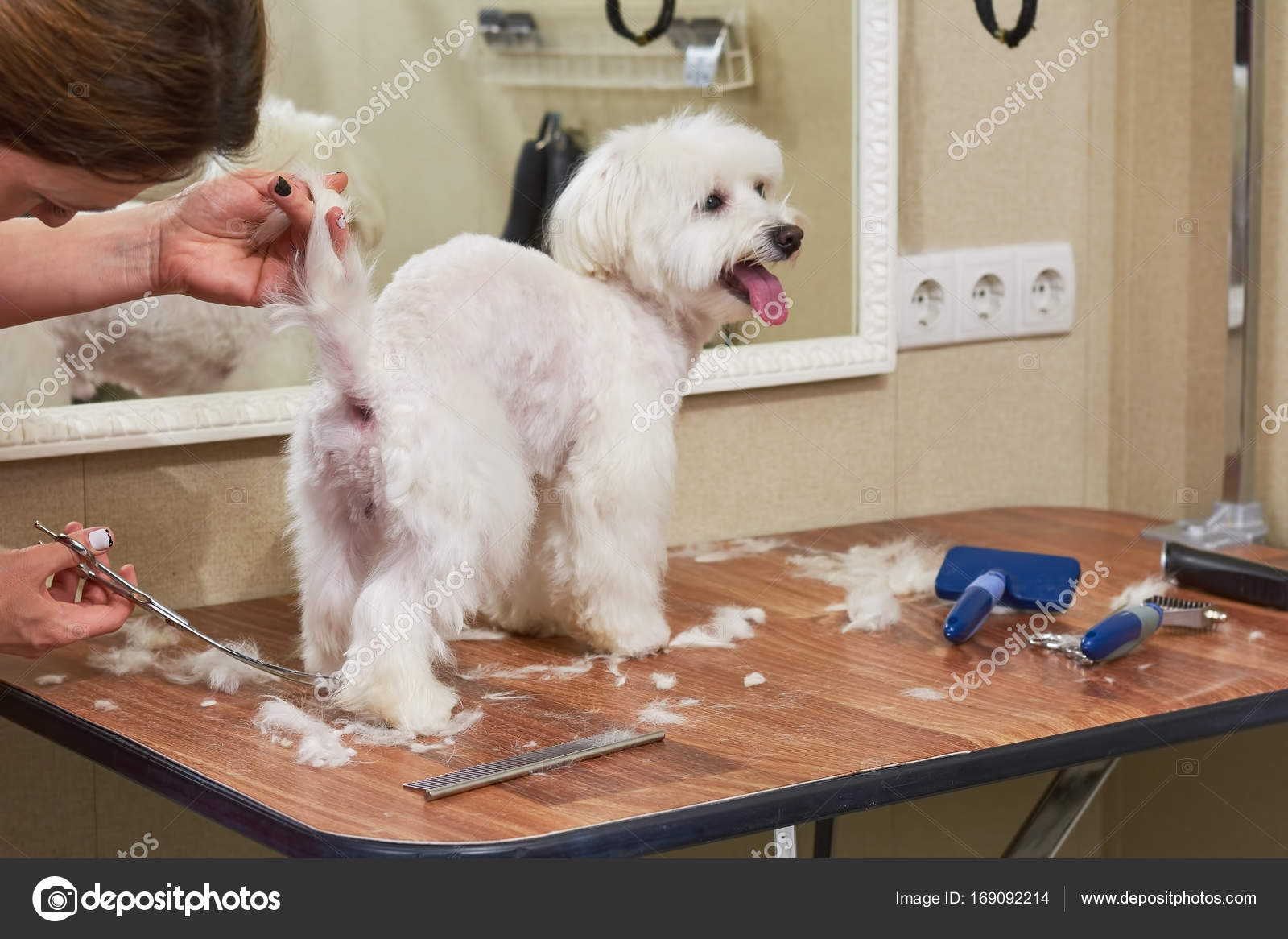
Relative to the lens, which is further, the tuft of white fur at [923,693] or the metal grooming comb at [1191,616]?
the metal grooming comb at [1191,616]

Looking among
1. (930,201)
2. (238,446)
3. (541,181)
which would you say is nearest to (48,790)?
(238,446)

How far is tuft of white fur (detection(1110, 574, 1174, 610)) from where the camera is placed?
3.99ft

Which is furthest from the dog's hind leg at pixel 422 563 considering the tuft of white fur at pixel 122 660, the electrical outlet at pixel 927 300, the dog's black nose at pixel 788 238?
the electrical outlet at pixel 927 300

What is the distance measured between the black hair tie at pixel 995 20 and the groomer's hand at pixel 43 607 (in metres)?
1.08

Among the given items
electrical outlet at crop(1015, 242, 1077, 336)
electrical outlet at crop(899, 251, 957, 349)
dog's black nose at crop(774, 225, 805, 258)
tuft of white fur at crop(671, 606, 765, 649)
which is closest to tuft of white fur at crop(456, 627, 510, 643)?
tuft of white fur at crop(671, 606, 765, 649)

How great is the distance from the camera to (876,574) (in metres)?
1.33

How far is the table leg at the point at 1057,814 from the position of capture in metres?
1.24

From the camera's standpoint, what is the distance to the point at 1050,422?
1750 millimetres

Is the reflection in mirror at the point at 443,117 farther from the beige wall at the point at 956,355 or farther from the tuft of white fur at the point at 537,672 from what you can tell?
the tuft of white fur at the point at 537,672

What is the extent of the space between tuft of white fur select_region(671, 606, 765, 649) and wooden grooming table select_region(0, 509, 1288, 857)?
0.01 m

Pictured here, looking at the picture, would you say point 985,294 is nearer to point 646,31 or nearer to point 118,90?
point 646,31

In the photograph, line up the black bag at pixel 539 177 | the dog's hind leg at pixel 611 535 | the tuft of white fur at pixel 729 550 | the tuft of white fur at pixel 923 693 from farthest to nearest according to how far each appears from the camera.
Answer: the tuft of white fur at pixel 729 550, the black bag at pixel 539 177, the dog's hind leg at pixel 611 535, the tuft of white fur at pixel 923 693

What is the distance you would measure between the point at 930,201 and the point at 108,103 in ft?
3.55

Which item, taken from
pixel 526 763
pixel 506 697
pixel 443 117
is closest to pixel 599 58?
pixel 443 117
